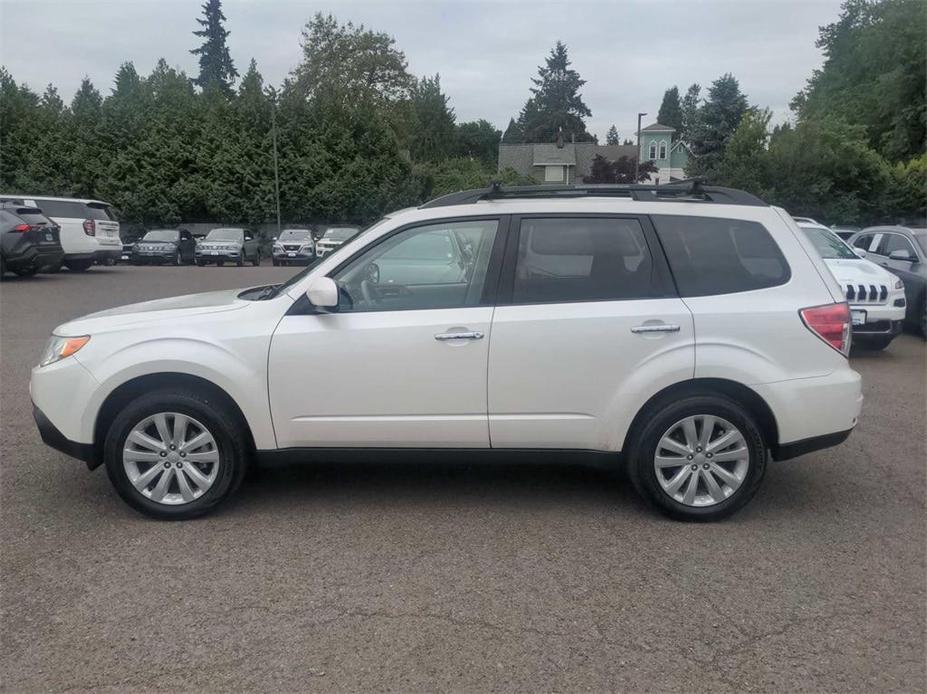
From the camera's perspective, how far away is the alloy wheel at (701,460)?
4.47m

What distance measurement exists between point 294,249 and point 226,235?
8.69 ft

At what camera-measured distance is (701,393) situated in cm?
450

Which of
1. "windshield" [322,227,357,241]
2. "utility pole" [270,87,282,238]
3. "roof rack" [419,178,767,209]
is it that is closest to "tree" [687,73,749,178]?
"utility pole" [270,87,282,238]

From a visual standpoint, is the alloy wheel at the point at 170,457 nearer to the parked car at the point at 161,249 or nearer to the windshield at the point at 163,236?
the parked car at the point at 161,249

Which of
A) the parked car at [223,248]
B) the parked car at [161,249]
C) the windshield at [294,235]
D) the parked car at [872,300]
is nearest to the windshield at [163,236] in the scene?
the parked car at [161,249]

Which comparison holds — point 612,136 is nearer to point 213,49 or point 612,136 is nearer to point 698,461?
point 213,49

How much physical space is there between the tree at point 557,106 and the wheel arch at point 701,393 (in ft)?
312

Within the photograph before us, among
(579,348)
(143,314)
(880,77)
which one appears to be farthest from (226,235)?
(880,77)

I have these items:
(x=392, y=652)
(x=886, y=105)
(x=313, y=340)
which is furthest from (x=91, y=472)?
(x=886, y=105)

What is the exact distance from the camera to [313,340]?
14.6ft

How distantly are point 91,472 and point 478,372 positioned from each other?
2788 mm

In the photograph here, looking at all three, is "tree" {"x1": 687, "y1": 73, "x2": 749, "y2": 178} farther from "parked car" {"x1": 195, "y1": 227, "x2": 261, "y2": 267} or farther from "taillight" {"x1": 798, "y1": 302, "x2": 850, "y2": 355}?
"taillight" {"x1": 798, "y1": 302, "x2": 850, "y2": 355}

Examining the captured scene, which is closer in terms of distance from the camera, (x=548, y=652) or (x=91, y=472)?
(x=548, y=652)

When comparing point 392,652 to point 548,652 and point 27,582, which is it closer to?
point 548,652
